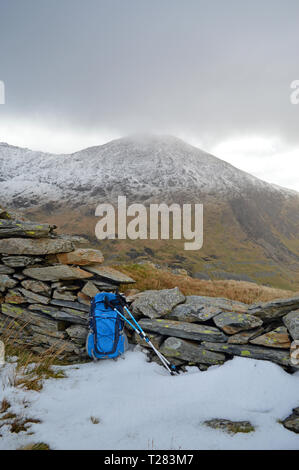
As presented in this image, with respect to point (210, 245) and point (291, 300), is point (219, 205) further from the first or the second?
point (291, 300)

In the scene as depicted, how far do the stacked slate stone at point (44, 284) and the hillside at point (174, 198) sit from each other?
68087mm

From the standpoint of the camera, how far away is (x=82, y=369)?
5.19 metres

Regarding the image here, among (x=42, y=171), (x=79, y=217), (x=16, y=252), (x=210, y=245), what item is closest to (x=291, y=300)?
(x=16, y=252)

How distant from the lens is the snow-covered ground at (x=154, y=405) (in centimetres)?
292

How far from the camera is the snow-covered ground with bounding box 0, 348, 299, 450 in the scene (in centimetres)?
292

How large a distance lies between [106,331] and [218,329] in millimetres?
2633

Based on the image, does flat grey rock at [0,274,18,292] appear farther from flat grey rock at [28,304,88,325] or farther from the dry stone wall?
flat grey rock at [28,304,88,325]

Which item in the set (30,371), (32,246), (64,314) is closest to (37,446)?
(30,371)

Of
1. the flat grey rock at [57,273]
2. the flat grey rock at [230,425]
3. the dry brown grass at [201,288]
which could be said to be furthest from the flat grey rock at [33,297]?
the flat grey rock at [230,425]

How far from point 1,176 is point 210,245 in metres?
→ 157

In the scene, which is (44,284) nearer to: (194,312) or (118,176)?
(194,312)

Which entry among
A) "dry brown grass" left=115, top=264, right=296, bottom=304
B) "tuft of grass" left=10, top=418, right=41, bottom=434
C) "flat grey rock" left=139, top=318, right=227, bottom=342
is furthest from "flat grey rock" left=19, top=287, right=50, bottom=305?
"tuft of grass" left=10, top=418, right=41, bottom=434

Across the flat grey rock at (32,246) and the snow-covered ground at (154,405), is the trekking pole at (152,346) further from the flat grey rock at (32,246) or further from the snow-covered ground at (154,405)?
the flat grey rock at (32,246)

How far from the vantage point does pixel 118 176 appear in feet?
524
